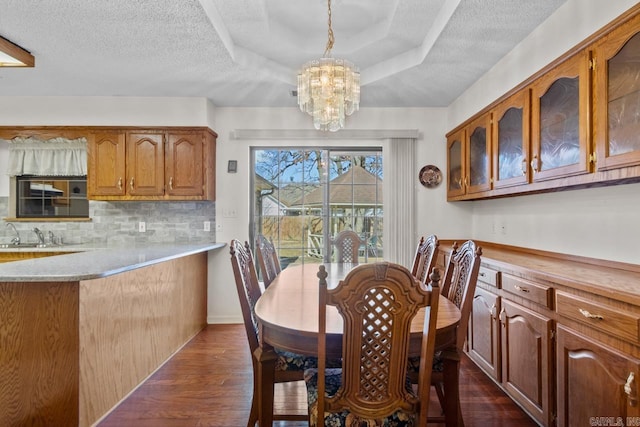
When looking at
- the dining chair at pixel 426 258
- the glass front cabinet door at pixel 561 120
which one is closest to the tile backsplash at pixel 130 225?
the dining chair at pixel 426 258

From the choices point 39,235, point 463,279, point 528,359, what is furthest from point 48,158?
point 528,359

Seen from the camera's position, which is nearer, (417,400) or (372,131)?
(417,400)

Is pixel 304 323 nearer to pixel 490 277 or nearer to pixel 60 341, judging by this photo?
pixel 60 341

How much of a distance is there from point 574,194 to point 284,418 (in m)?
2.30

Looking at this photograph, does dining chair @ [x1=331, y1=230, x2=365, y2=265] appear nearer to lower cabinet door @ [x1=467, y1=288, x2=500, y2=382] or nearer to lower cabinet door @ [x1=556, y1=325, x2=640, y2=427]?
lower cabinet door @ [x1=467, y1=288, x2=500, y2=382]

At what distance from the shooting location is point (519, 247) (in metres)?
2.88

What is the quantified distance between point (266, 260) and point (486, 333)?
1677 mm

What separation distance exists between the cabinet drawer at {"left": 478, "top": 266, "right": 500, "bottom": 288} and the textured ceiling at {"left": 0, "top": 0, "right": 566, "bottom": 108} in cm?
164

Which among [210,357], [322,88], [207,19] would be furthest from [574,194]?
[210,357]

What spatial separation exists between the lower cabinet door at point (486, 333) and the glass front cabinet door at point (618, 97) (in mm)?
1115

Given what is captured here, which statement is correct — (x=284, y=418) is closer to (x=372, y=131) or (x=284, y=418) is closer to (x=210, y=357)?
(x=210, y=357)

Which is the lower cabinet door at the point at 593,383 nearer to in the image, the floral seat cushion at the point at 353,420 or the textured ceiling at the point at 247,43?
the floral seat cushion at the point at 353,420

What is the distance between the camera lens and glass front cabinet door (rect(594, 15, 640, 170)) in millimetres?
1513

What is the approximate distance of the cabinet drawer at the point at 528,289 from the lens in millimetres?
1793
